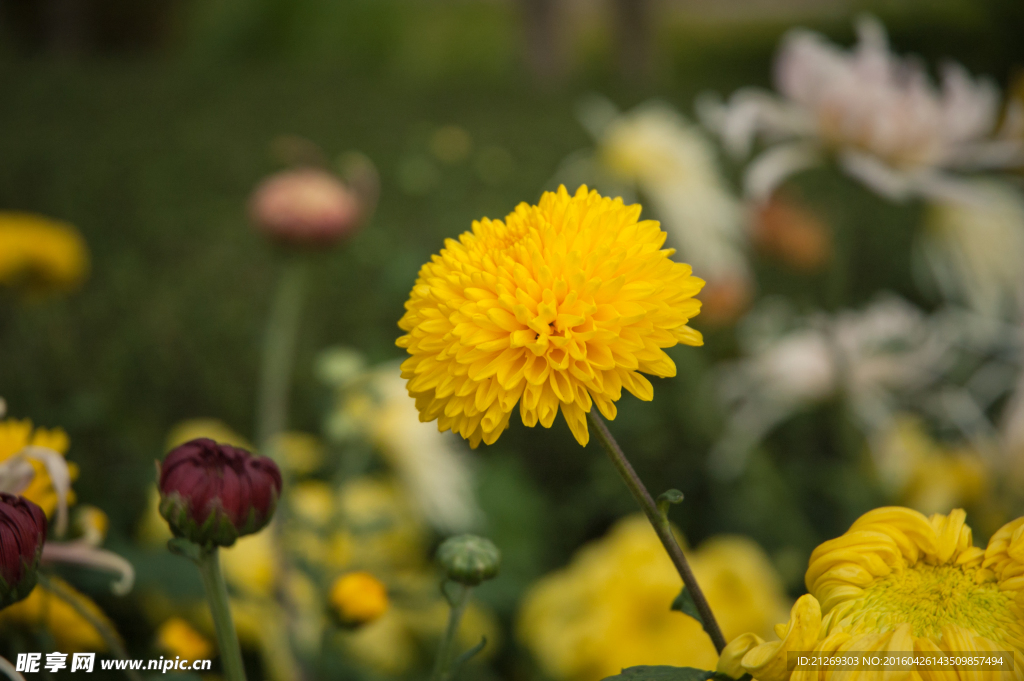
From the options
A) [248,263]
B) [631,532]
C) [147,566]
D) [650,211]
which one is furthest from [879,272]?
[147,566]

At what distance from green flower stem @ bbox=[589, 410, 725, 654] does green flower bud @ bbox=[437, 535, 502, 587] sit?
0.10 meters

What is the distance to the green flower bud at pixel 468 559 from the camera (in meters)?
0.31

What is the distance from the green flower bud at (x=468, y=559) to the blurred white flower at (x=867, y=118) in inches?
16.6

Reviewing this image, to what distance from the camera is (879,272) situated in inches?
62.2

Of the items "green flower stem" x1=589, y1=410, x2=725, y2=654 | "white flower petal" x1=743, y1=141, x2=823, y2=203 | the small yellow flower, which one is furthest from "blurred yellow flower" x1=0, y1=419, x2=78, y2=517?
"white flower petal" x1=743, y1=141, x2=823, y2=203

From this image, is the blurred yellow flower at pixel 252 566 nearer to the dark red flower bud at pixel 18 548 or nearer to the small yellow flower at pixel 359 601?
the small yellow flower at pixel 359 601

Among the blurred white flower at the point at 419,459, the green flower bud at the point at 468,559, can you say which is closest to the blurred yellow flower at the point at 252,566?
the blurred white flower at the point at 419,459

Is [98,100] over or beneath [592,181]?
over

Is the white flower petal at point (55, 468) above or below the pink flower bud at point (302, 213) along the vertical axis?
below

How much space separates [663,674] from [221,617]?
0.15 m

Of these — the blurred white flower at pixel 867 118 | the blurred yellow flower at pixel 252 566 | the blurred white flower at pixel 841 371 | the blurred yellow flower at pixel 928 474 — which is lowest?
the blurred yellow flower at pixel 928 474

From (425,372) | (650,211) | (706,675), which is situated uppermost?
(650,211)

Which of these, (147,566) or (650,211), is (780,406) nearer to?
(650,211)

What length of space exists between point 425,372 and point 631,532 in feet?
1.57
